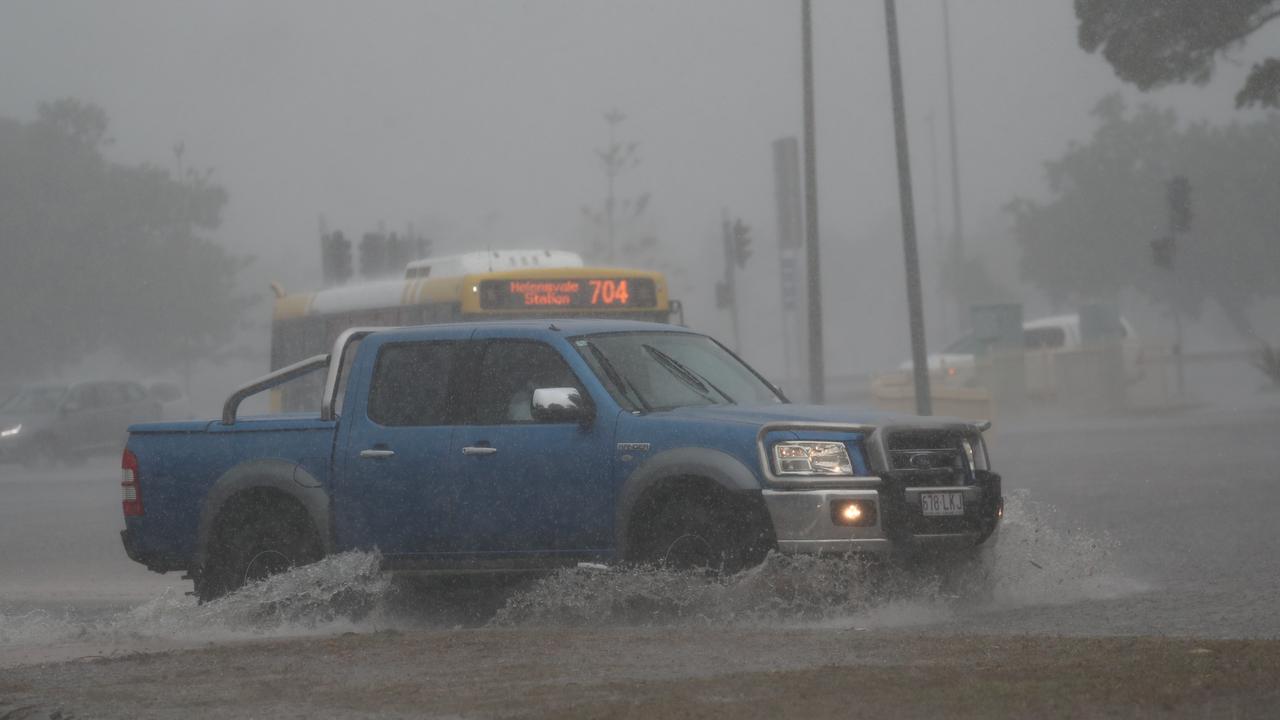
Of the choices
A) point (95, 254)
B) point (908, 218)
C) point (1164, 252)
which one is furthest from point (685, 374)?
point (95, 254)

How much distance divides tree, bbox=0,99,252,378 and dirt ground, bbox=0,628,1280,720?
64.8 metres

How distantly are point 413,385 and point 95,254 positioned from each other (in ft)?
213

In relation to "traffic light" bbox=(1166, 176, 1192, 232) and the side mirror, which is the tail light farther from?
"traffic light" bbox=(1166, 176, 1192, 232)

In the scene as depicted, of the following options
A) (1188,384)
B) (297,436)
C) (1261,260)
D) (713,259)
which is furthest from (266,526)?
(713,259)

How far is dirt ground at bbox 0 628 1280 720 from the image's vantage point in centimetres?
612

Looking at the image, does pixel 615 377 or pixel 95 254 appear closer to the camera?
pixel 615 377

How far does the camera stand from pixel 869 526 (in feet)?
29.6

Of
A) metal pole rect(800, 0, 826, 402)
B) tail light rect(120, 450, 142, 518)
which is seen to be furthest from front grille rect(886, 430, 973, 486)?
metal pole rect(800, 0, 826, 402)

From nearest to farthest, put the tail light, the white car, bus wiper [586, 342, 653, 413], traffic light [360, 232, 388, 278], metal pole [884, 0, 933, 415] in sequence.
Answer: bus wiper [586, 342, 653, 413] → the tail light → metal pole [884, 0, 933, 415] → traffic light [360, 232, 388, 278] → the white car

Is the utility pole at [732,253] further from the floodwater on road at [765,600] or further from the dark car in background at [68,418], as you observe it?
the floodwater on road at [765,600]

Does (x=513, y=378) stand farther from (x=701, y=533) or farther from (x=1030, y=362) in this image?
(x=1030, y=362)

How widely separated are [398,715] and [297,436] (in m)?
4.18

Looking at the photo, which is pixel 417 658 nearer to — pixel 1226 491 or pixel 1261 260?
pixel 1226 491

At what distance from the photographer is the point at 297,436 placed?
10414 millimetres
